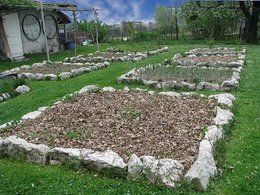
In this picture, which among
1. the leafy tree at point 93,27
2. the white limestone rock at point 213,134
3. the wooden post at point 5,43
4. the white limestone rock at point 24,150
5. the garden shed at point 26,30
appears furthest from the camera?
the leafy tree at point 93,27

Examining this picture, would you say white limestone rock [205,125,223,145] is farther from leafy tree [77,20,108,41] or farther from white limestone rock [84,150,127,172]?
leafy tree [77,20,108,41]

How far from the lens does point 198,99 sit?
8188 mm

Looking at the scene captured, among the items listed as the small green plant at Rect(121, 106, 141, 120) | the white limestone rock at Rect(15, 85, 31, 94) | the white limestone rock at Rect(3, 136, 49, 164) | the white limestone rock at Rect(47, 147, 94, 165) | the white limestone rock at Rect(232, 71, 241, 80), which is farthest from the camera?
the white limestone rock at Rect(232, 71, 241, 80)

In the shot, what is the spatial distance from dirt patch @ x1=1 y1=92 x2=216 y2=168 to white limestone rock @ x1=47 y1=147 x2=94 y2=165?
1.17 ft

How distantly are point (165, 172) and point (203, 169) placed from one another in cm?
54

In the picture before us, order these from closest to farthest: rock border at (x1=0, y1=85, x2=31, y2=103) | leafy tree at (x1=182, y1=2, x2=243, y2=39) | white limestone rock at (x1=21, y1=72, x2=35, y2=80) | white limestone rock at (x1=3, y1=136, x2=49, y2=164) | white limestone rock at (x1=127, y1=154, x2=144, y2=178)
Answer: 1. white limestone rock at (x1=127, y1=154, x2=144, y2=178)
2. white limestone rock at (x1=3, y1=136, x2=49, y2=164)
3. rock border at (x1=0, y1=85, x2=31, y2=103)
4. white limestone rock at (x1=21, y1=72, x2=35, y2=80)
5. leafy tree at (x1=182, y1=2, x2=243, y2=39)

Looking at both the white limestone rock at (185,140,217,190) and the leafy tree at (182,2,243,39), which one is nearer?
the white limestone rock at (185,140,217,190)

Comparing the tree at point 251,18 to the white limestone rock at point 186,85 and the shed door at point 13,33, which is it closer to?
the shed door at point 13,33

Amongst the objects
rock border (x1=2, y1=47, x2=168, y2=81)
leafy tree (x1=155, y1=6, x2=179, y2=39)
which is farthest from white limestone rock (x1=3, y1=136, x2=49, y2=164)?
leafy tree (x1=155, y1=6, x2=179, y2=39)

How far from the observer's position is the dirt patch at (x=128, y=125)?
558 cm

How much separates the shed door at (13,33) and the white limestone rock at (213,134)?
14.7 m

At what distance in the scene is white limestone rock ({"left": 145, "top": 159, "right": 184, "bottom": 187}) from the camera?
457 cm

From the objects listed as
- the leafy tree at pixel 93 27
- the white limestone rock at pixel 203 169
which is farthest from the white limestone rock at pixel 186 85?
the leafy tree at pixel 93 27

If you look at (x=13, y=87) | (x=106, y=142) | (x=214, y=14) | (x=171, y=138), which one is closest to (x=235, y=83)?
(x=171, y=138)
